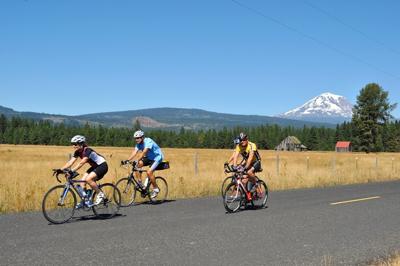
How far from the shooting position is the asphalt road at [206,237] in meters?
6.88

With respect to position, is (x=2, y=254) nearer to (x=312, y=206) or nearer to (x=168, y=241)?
(x=168, y=241)

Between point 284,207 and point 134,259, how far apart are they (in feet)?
22.2

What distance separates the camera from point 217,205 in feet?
43.0

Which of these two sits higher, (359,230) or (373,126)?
(373,126)

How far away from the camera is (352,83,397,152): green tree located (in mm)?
88375

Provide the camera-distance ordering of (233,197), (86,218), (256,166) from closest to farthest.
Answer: (86,218) → (233,197) → (256,166)

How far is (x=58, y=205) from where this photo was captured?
9.94 meters

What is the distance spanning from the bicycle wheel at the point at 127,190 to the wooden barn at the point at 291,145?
13019 centimetres

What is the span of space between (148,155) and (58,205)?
4.13 m

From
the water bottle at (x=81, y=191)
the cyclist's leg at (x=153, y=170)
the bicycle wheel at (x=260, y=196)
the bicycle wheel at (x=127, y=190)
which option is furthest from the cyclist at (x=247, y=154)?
the water bottle at (x=81, y=191)

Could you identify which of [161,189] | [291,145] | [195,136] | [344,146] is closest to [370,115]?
[344,146]

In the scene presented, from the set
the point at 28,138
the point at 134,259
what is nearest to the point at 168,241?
the point at 134,259

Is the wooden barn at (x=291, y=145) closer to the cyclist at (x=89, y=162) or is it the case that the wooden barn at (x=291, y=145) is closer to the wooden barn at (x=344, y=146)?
the wooden barn at (x=344, y=146)

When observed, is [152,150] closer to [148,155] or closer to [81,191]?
[148,155]
